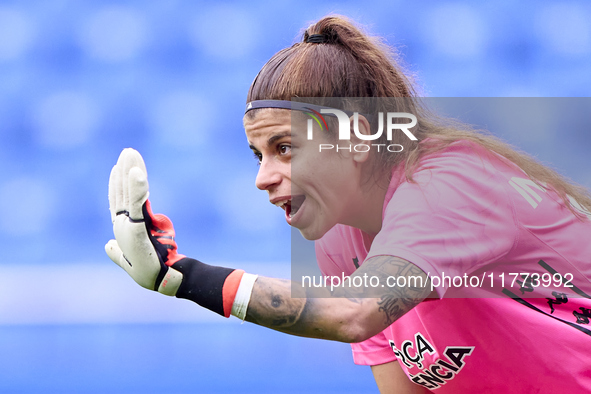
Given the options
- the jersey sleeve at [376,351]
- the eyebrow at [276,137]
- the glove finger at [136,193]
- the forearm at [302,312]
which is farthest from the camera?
the jersey sleeve at [376,351]

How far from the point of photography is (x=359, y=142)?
6.52 feet

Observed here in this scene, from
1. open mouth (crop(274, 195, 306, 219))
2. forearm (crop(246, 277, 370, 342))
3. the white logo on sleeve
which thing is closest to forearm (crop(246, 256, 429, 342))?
forearm (crop(246, 277, 370, 342))

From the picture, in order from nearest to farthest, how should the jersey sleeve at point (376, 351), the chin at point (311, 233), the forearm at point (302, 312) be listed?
1. the forearm at point (302, 312)
2. the chin at point (311, 233)
3. the jersey sleeve at point (376, 351)

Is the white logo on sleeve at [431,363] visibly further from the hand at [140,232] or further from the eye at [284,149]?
the hand at [140,232]

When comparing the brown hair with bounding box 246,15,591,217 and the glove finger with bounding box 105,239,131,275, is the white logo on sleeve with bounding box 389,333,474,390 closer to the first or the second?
the brown hair with bounding box 246,15,591,217

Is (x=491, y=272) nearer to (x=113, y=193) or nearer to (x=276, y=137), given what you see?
(x=276, y=137)

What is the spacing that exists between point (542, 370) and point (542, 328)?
0.51ft

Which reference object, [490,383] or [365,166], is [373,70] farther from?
[490,383]

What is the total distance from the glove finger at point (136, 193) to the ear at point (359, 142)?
2.26 ft

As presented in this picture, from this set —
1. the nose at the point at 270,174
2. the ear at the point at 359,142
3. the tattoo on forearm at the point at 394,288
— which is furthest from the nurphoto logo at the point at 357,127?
the tattoo on forearm at the point at 394,288

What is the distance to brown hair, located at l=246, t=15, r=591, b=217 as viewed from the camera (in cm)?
193

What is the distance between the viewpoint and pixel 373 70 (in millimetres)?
2025

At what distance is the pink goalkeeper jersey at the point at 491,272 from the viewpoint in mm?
1603

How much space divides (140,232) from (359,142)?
2.50 ft
